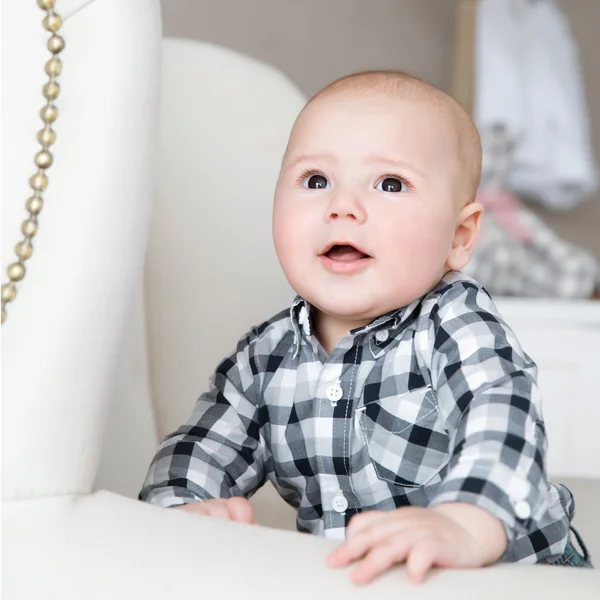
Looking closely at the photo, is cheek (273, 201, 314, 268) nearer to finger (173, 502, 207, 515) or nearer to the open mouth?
the open mouth

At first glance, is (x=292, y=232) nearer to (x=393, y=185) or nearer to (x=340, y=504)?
(x=393, y=185)

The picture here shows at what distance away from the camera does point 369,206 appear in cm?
69

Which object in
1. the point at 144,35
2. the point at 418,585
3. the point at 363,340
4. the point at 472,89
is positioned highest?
the point at 472,89

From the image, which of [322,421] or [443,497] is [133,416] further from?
[443,497]

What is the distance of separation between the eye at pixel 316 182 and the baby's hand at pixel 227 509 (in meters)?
0.25

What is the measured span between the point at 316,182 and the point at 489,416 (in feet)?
0.85

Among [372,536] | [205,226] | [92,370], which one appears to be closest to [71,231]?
[92,370]

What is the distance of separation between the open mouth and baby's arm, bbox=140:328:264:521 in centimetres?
14

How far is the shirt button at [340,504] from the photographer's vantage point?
73 cm

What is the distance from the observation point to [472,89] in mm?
2383

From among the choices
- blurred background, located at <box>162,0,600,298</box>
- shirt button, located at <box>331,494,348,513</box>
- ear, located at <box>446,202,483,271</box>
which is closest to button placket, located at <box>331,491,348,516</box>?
shirt button, located at <box>331,494,348,513</box>

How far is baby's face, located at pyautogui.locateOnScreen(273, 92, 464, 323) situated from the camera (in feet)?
2.26

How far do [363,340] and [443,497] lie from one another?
23 cm

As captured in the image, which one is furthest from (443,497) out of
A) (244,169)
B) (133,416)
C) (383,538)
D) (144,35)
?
(244,169)
